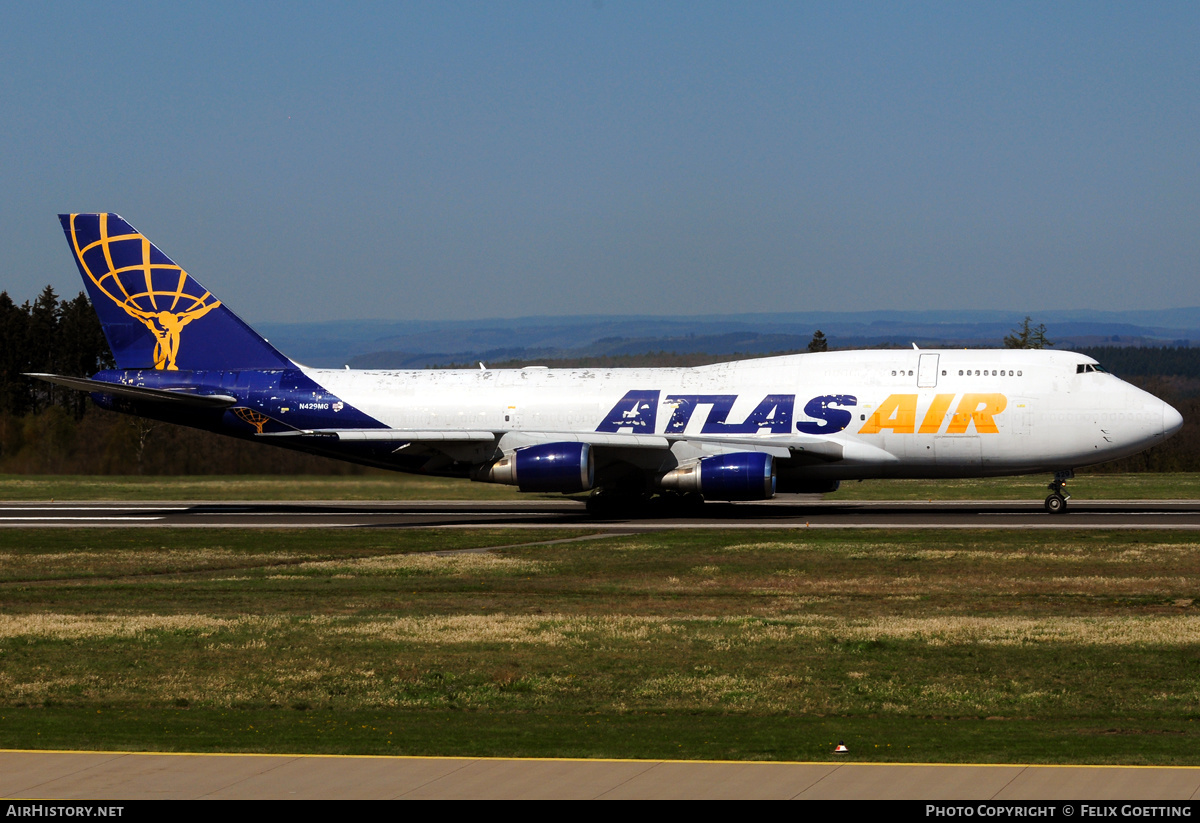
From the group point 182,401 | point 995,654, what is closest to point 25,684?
point 995,654

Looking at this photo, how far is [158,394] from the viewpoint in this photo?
40750 mm

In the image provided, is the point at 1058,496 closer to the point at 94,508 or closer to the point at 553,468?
the point at 553,468

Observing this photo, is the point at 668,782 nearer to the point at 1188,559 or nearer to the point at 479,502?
the point at 1188,559

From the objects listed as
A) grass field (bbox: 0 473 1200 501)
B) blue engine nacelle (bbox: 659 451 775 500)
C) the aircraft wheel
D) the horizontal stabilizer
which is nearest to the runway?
the aircraft wheel

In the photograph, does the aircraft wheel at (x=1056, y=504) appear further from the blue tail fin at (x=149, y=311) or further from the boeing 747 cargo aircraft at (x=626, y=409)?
the blue tail fin at (x=149, y=311)

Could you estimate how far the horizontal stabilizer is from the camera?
3975 centimetres

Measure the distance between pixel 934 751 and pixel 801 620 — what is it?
358 inches

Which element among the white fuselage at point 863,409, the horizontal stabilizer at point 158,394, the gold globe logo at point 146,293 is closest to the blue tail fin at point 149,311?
the gold globe logo at point 146,293

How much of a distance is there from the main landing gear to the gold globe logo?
2776cm

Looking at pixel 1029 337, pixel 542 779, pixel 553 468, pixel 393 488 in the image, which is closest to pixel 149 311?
pixel 393 488

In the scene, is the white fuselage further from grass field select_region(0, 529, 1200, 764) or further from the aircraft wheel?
grass field select_region(0, 529, 1200, 764)

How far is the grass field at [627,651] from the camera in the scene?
12891 mm

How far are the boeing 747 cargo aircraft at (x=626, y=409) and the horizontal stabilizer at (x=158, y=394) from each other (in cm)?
8

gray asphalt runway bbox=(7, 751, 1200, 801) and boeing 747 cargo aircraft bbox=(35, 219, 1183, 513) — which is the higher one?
boeing 747 cargo aircraft bbox=(35, 219, 1183, 513)
